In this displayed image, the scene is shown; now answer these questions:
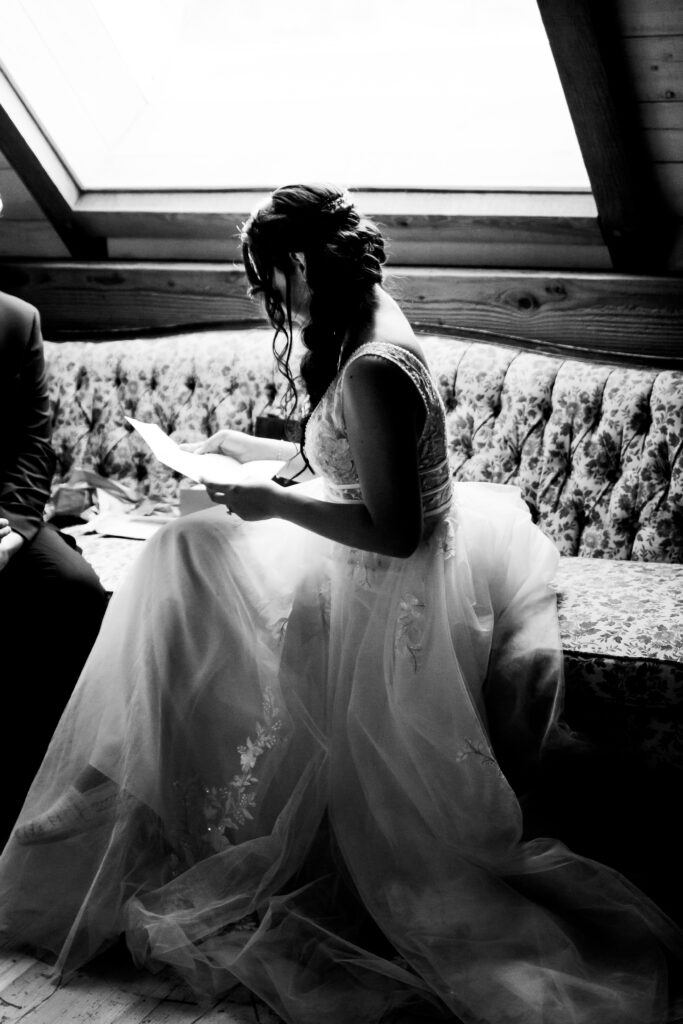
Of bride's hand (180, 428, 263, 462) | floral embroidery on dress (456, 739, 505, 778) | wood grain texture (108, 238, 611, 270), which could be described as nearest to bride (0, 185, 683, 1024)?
floral embroidery on dress (456, 739, 505, 778)

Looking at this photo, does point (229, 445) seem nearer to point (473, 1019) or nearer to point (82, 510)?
point (82, 510)

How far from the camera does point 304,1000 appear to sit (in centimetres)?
158

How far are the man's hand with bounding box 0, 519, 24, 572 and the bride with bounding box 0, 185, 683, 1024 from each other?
0.44 m

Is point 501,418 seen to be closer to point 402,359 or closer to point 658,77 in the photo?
point 658,77

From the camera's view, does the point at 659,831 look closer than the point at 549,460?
Yes

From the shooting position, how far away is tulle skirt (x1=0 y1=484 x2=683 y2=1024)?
1642 millimetres

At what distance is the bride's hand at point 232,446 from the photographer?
221 centimetres

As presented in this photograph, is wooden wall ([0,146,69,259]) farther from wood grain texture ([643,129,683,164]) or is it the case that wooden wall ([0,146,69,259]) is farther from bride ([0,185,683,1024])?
wood grain texture ([643,129,683,164])

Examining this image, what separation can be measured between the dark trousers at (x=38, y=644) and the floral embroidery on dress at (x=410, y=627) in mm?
799

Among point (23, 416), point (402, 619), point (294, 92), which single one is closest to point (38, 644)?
point (23, 416)

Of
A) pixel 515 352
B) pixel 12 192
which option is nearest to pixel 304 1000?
pixel 515 352

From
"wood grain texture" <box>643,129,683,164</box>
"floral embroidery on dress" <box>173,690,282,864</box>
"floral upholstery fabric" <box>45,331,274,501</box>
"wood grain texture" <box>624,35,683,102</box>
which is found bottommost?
"floral embroidery on dress" <box>173,690,282,864</box>

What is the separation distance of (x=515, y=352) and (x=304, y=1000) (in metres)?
1.72

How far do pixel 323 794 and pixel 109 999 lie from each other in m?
0.47
